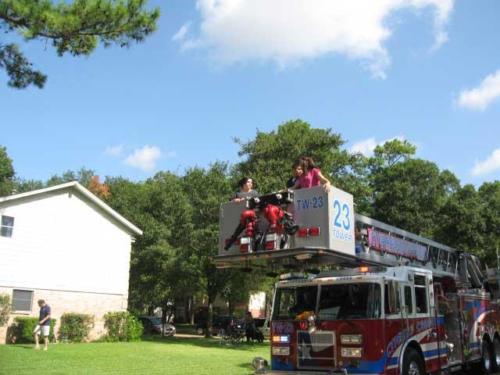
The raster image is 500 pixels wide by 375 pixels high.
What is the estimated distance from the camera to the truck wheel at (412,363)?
9602mm

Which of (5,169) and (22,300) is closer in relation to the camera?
(22,300)

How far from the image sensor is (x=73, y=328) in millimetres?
23812

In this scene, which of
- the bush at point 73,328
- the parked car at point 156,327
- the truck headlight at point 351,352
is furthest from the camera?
the parked car at point 156,327

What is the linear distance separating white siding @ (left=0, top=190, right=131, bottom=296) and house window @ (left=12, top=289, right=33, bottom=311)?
27 cm

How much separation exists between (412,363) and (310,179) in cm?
391

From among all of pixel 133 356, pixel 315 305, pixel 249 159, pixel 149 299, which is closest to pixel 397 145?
pixel 249 159

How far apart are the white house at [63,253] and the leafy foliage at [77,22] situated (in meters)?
12.5

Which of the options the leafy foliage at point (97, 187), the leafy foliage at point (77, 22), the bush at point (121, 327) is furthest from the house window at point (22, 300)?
the leafy foliage at point (97, 187)

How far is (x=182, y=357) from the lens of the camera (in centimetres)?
1728

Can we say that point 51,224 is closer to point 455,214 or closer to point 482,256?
point 455,214

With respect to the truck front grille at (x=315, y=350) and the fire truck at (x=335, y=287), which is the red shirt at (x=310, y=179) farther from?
the truck front grille at (x=315, y=350)

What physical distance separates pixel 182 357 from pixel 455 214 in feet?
78.7

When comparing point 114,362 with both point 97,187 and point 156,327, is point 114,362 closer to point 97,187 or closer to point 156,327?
point 156,327

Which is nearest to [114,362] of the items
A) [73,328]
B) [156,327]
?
[73,328]
